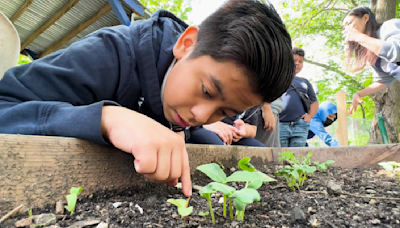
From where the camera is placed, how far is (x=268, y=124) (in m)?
2.73

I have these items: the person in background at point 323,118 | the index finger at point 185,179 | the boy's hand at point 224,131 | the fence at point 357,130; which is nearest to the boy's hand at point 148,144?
the index finger at point 185,179

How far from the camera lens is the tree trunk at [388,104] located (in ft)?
17.5

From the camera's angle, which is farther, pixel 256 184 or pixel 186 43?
pixel 186 43

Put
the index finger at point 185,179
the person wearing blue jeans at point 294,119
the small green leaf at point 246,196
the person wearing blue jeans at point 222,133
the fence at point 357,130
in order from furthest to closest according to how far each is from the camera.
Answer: the fence at point 357,130 < the person wearing blue jeans at point 294,119 < the person wearing blue jeans at point 222,133 < the index finger at point 185,179 < the small green leaf at point 246,196

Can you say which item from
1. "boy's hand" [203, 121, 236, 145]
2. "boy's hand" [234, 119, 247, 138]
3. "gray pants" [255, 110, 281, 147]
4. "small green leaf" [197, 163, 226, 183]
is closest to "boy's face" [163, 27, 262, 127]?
"small green leaf" [197, 163, 226, 183]

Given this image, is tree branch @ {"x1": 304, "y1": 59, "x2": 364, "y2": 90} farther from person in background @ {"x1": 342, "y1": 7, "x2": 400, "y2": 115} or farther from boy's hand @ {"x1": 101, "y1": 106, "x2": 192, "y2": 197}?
boy's hand @ {"x1": 101, "y1": 106, "x2": 192, "y2": 197}

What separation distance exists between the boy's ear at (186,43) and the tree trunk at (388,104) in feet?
18.2

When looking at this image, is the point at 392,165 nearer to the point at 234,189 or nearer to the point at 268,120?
the point at 234,189

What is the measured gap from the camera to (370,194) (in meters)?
0.89

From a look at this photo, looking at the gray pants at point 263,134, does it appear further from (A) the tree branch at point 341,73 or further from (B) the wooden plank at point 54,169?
(A) the tree branch at point 341,73

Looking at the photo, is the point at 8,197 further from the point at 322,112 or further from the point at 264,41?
the point at 322,112

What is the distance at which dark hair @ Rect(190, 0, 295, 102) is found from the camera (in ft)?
3.42

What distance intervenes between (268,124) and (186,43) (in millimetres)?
1729

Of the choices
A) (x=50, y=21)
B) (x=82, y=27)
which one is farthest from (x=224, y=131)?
(x=50, y=21)
